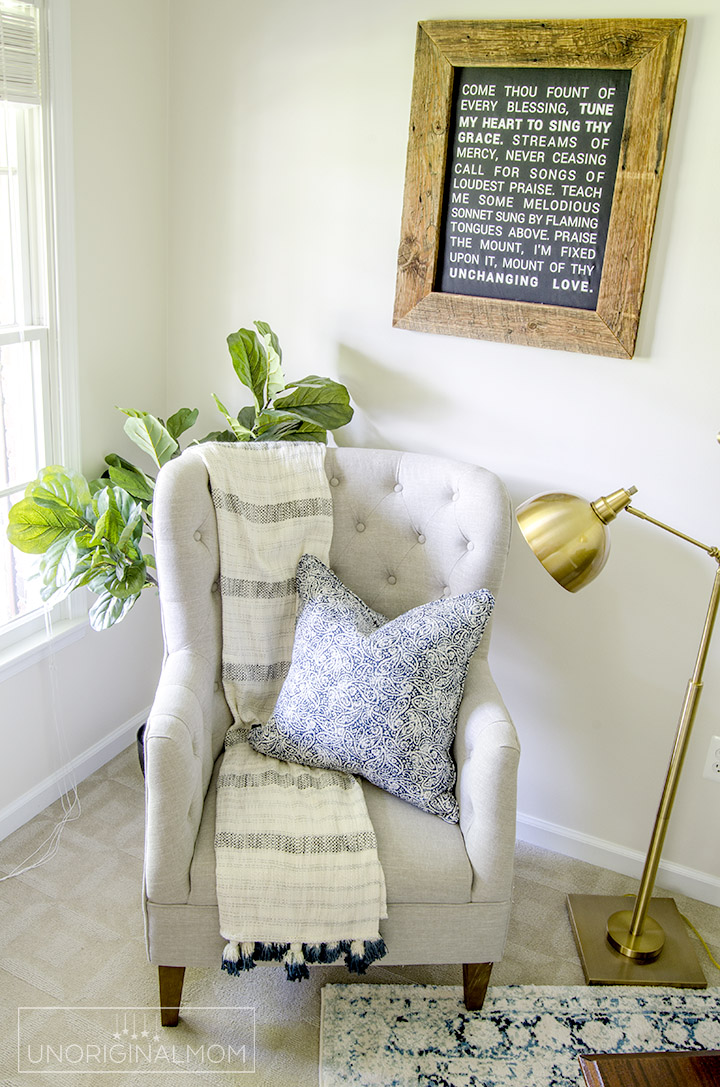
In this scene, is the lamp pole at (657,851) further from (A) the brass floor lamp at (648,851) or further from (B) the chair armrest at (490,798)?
(B) the chair armrest at (490,798)

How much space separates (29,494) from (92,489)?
7.5 inches

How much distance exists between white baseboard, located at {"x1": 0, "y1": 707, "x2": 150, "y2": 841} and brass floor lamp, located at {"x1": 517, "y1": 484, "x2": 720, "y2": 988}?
1270mm

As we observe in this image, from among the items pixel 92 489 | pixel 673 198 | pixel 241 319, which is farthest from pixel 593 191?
pixel 92 489

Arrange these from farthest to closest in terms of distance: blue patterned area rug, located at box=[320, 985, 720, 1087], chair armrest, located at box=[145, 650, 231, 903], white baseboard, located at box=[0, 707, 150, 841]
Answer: white baseboard, located at box=[0, 707, 150, 841]
blue patterned area rug, located at box=[320, 985, 720, 1087]
chair armrest, located at box=[145, 650, 231, 903]

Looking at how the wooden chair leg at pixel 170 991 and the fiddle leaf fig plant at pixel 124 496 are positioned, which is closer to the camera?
the wooden chair leg at pixel 170 991

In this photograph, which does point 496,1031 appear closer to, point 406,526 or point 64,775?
point 406,526

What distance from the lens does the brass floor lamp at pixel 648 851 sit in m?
1.67

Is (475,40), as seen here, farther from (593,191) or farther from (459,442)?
(459,442)

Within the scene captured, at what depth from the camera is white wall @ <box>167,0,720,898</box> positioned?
2018mm

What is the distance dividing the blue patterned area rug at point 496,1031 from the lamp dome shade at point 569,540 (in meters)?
0.89

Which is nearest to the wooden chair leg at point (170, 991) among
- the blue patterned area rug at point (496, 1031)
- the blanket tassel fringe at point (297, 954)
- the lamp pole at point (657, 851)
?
the blanket tassel fringe at point (297, 954)

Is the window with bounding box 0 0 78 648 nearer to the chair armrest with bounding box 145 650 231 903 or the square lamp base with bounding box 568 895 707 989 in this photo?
the chair armrest with bounding box 145 650 231 903

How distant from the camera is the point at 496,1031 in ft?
5.99

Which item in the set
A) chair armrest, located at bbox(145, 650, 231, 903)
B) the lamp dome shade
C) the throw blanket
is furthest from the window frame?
the lamp dome shade
